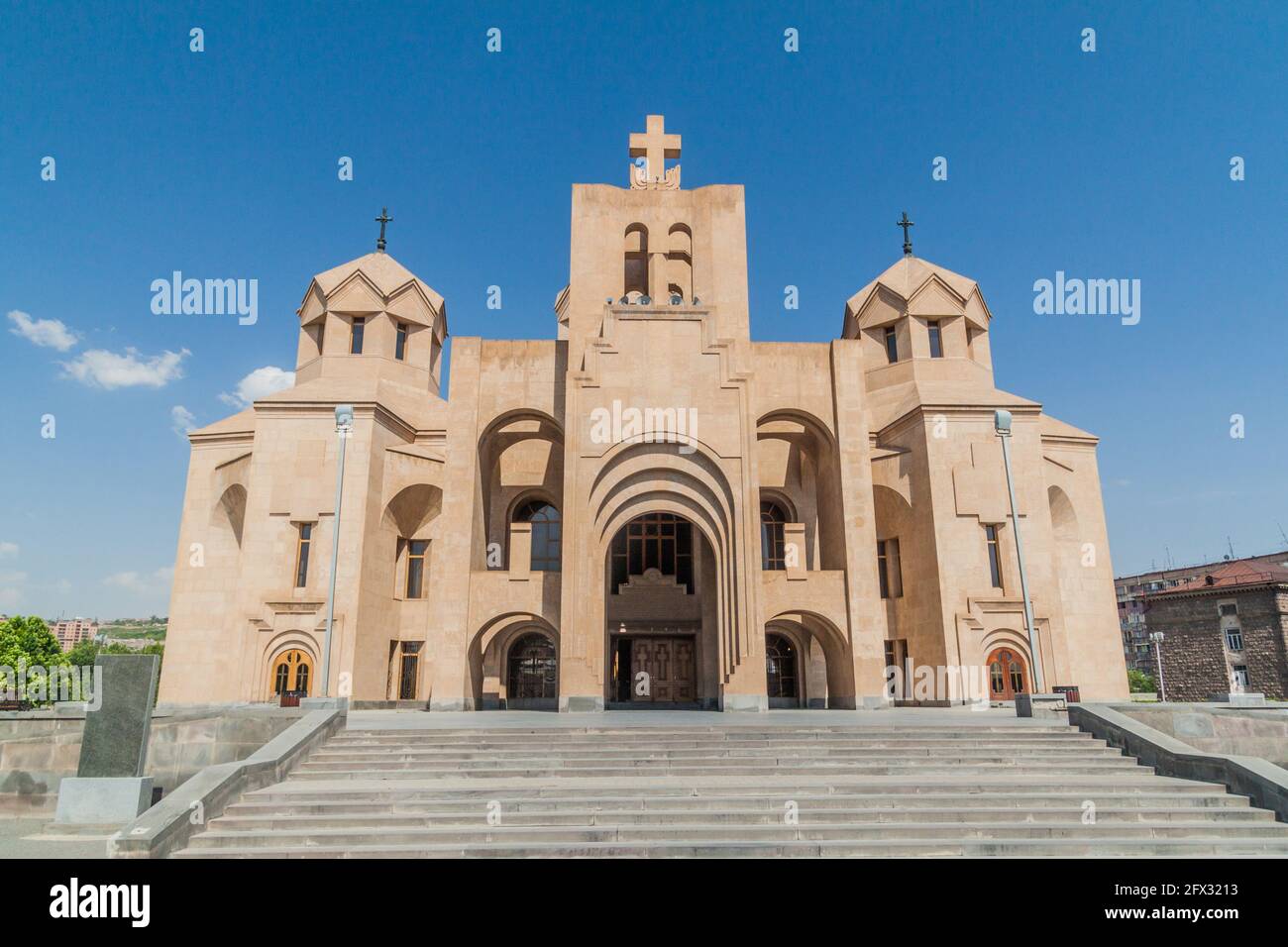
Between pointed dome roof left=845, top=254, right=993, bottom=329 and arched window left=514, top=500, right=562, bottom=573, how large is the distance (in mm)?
14439

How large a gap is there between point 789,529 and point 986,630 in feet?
21.9

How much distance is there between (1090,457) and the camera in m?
29.2

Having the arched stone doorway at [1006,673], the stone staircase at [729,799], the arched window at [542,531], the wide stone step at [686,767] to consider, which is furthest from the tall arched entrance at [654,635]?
the wide stone step at [686,767]

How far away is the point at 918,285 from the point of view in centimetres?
2864

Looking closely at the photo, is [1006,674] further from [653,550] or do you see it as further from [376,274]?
[376,274]

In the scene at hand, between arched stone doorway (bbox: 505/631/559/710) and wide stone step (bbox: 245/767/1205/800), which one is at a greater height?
arched stone doorway (bbox: 505/631/559/710)

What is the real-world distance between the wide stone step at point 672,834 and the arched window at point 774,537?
18.2 meters

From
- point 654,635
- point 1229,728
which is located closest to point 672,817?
point 1229,728

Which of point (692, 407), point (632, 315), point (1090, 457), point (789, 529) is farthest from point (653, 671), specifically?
point (1090, 457)

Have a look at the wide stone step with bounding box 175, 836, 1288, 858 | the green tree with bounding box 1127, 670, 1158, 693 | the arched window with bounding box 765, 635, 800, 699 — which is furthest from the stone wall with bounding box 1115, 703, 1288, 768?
the green tree with bounding box 1127, 670, 1158, 693

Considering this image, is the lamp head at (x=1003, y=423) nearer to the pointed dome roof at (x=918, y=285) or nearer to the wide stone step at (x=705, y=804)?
the wide stone step at (x=705, y=804)

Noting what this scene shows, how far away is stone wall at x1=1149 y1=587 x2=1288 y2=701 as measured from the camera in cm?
4366

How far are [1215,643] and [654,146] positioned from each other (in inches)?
1811

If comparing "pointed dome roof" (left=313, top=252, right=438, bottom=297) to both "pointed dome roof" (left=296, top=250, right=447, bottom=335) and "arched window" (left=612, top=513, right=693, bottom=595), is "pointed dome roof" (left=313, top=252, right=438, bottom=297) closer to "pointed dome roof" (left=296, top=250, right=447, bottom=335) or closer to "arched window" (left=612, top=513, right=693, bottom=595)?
"pointed dome roof" (left=296, top=250, right=447, bottom=335)
